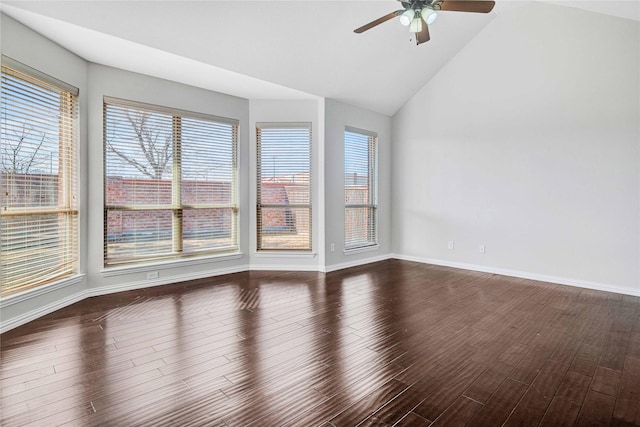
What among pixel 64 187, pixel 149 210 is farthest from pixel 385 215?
pixel 64 187

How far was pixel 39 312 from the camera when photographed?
321 cm

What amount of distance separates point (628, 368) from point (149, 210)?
16.5 ft

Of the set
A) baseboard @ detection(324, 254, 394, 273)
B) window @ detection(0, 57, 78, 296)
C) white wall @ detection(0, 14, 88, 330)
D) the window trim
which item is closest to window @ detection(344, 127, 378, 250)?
baseboard @ detection(324, 254, 394, 273)

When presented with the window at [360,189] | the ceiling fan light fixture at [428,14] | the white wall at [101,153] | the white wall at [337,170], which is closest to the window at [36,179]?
the white wall at [101,153]

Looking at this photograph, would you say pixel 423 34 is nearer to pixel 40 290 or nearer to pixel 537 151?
pixel 537 151

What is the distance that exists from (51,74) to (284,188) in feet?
10.2

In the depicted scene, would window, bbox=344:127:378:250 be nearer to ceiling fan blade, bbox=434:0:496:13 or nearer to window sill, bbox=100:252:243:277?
window sill, bbox=100:252:243:277

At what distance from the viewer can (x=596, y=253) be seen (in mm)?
4277

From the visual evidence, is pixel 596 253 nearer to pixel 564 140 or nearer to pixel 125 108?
pixel 564 140

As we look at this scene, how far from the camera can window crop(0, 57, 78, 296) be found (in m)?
2.96

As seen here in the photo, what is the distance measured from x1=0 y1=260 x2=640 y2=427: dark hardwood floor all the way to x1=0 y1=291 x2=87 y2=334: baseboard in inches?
3.2

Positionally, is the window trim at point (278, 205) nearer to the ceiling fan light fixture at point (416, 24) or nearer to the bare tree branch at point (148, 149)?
the bare tree branch at point (148, 149)

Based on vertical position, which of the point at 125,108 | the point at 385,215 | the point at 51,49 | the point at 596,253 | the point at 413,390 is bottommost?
the point at 413,390

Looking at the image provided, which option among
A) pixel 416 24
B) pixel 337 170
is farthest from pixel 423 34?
pixel 337 170
